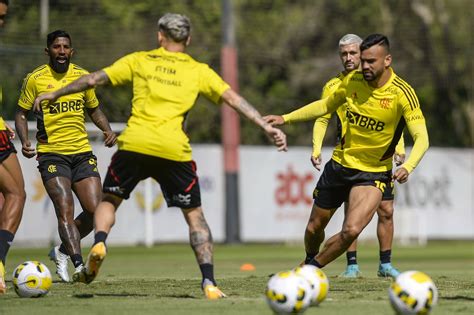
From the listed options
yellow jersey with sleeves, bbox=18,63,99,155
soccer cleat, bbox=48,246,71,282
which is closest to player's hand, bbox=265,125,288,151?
yellow jersey with sleeves, bbox=18,63,99,155

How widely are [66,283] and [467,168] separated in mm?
22468

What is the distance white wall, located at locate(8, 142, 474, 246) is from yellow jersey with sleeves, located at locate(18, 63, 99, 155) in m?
11.8

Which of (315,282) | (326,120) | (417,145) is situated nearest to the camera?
(315,282)

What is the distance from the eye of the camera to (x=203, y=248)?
33.9 ft

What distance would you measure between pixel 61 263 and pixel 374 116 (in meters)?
4.00

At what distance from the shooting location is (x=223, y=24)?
31062 millimetres

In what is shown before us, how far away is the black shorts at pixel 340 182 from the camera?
1162 cm

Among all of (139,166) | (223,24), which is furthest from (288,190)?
(139,166)

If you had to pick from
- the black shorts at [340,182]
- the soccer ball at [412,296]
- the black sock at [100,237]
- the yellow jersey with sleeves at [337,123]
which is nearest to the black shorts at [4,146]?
the black sock at [100,237]

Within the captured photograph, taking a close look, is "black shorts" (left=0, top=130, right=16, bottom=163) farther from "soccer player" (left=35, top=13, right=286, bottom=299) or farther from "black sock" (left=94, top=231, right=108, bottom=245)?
"black sock" (left=94, top=231, right=108, bottom=245)

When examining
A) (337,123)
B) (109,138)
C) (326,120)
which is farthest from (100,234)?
(326,120)

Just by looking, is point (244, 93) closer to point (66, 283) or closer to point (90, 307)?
point (66, 283)

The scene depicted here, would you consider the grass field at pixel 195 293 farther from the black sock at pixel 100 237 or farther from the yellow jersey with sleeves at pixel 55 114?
the yellow jersey with sleeves at pixel 55 114

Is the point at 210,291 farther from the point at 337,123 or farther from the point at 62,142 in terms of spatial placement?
the point at 337,123
